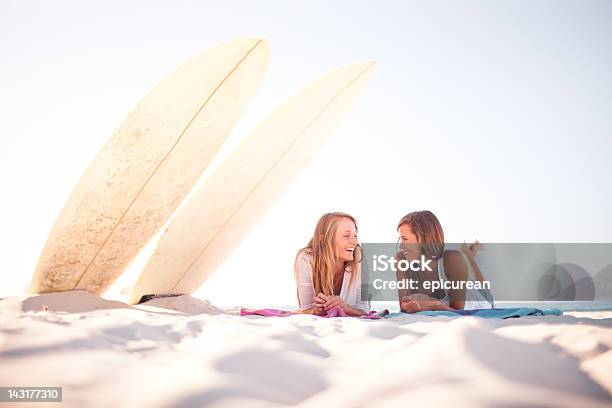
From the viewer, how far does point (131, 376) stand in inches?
39.8

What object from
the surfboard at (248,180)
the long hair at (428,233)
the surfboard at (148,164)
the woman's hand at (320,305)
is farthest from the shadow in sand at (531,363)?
the surfboard at (248,180)

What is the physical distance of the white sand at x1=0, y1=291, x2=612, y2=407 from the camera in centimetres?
89

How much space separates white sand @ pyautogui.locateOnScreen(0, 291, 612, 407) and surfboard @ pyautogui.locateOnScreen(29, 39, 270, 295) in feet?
14.9

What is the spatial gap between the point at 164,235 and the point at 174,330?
5370mm

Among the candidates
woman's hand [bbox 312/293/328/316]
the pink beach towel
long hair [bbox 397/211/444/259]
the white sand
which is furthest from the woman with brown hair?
the white sand

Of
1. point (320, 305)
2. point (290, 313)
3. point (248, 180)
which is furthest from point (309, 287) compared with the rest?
point (248, 180)

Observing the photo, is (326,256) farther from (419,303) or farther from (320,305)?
(419,303)

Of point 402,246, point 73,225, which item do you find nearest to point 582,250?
point 402,246

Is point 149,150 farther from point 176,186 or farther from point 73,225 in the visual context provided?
point 73,225

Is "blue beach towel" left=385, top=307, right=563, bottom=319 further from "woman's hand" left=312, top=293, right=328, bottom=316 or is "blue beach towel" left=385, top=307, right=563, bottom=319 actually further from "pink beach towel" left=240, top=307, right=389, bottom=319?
"woman's hand" left=312, top=293, right=328, bottom=316

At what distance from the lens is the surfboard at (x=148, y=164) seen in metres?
5.54

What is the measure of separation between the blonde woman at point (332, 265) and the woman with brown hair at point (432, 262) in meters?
0.41

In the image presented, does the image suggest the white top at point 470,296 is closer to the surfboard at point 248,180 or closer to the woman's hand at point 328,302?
the woman's hand at point 328,302

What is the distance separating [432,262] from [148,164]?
4.02m
